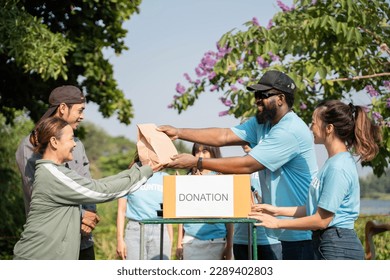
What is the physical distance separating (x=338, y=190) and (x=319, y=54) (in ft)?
16.1

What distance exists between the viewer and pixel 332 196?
3.41 meters

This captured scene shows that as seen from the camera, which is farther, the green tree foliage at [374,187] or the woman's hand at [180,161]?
the green tree foliage at [374,187]

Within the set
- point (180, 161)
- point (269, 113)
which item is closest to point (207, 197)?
point (180, 161)

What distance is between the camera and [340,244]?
137 inches

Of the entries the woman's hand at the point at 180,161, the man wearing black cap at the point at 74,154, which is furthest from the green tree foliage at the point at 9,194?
the woman's hand at the point at 180,161

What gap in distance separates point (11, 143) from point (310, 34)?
7.56m

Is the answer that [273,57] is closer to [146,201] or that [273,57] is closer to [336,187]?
[146,201]

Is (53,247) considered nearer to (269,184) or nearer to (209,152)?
(269,184)

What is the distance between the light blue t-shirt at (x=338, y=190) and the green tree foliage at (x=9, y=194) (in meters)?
8.73

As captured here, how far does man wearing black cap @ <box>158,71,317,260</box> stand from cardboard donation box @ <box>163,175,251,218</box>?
20 centimetres

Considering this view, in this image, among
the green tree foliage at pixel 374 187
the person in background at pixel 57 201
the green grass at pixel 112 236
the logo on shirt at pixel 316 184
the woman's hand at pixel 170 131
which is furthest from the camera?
the green tree foliage at pixel 374 187

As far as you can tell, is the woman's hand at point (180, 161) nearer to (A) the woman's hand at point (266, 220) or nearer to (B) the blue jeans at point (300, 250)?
(A) the woman's hand at point (266, 220)

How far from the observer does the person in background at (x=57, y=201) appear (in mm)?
3686

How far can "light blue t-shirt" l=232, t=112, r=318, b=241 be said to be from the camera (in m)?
3.96
